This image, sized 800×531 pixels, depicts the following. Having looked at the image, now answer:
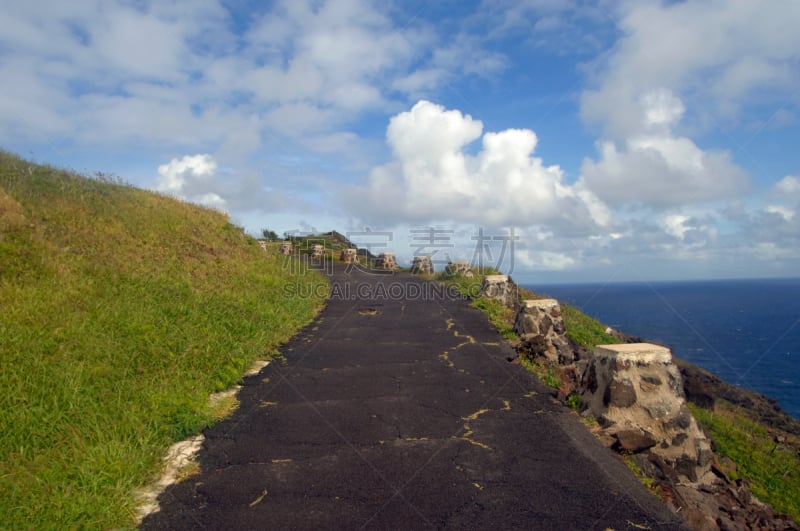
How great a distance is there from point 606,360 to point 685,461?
1287 mm

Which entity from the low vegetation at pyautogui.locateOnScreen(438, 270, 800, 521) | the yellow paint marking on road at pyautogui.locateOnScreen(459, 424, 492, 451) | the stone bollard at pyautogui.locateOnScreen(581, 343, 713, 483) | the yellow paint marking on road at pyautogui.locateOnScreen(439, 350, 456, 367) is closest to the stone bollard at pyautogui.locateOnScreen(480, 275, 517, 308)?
the low vegetation at pyautogui.locateOnScreen(438, 270, 800, 521)

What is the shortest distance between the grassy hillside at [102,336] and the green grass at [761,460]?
7.93 metres

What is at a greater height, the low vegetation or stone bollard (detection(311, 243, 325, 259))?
stone bollard (detection(311, 243, 325, 259))

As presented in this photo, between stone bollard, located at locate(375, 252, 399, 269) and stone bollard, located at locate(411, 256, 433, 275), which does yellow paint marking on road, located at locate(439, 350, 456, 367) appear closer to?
stone bollard, located at locate(411, 256, 433, 275)

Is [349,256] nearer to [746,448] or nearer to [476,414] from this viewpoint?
[746,448]

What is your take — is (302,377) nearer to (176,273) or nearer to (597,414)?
(597,414)

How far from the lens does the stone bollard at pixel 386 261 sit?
28078 mm

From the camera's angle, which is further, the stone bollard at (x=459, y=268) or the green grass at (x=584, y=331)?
the stone bollard at (x=459, y=268)

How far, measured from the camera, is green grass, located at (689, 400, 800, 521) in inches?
280

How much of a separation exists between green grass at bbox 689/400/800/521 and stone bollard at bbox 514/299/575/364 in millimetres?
2899

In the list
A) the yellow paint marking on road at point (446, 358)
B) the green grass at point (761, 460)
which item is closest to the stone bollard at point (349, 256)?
the yellow paint marking on road at point (446, 358)

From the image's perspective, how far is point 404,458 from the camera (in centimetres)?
471

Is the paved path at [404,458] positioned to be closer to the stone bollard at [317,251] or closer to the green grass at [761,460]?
the green grass at [761,460]

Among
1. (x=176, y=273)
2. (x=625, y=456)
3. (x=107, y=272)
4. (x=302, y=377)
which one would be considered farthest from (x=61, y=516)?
(x=176, y=273)
